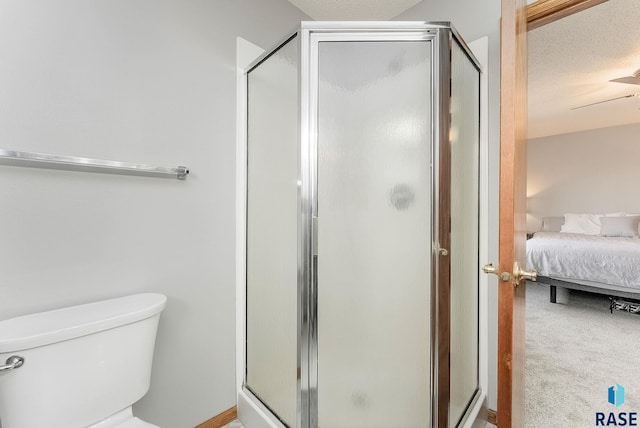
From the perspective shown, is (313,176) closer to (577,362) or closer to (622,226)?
(577,362)

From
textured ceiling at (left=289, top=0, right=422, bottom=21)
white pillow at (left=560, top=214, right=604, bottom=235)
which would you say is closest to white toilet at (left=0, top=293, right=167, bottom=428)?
textured ceiling at (left=289, top=0, right=422, bottom=21)

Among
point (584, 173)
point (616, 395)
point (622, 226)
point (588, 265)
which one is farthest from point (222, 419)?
point (584, 173)

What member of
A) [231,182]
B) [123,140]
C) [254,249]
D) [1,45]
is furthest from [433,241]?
[1,45]

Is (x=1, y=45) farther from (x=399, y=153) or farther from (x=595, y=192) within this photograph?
(x=595, y=192)

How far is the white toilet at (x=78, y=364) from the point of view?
89cm

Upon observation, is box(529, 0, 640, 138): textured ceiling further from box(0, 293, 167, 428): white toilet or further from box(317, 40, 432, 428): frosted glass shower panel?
box(0, 293, 167, 428): white toilet

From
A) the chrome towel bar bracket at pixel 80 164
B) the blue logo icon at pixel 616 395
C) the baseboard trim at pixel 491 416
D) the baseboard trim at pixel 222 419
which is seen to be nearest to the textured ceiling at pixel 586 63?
the blue logo icon at pixel 616 395

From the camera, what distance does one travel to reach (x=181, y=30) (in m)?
1.48

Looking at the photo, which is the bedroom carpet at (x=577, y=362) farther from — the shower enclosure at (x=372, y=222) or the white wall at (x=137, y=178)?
the white wall at (x=137, y=178)

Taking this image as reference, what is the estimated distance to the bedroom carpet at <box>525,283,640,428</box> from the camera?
178 centimetres

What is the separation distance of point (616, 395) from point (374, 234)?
6.63 ft

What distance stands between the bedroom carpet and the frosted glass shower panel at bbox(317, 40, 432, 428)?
1020 mm

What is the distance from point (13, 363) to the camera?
0.87m

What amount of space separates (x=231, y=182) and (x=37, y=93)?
852mm
